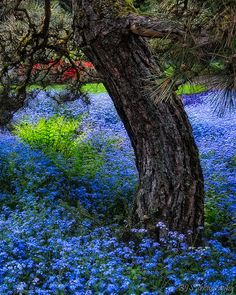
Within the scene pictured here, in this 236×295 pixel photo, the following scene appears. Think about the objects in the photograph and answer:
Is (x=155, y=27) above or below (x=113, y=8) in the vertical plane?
below

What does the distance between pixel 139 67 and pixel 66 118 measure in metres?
5.30

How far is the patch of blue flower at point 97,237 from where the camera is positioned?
300 centimetres

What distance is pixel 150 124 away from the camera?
3.76 meters

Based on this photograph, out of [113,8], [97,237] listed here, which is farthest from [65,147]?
[113,8]

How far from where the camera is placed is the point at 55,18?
5.32m

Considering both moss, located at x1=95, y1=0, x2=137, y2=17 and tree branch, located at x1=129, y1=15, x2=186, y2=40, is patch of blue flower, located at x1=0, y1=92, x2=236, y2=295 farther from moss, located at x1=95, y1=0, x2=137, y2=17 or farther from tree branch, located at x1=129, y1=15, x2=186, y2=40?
moss, located at x1=95, y1=0, x2=137, y2=17

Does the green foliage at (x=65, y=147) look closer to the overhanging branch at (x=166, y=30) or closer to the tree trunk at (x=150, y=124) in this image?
the tree trunk at (x=150, y=124)

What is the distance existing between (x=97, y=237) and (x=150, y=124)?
0.83 metres

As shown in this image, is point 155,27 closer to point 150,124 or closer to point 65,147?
point 150,124

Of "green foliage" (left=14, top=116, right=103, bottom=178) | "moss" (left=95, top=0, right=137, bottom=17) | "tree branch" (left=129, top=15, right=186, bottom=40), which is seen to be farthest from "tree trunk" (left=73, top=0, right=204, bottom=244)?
"green foliage" (left=14, top=116, right=103, bottom=178)

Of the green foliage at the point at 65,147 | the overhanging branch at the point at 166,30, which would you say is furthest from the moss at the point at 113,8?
the green foliage at the point at 65,147

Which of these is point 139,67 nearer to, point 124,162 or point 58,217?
point 58,217

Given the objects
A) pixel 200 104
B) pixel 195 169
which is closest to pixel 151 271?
pixel 195 169

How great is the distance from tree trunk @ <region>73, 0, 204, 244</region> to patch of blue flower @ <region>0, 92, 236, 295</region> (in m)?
0.22
